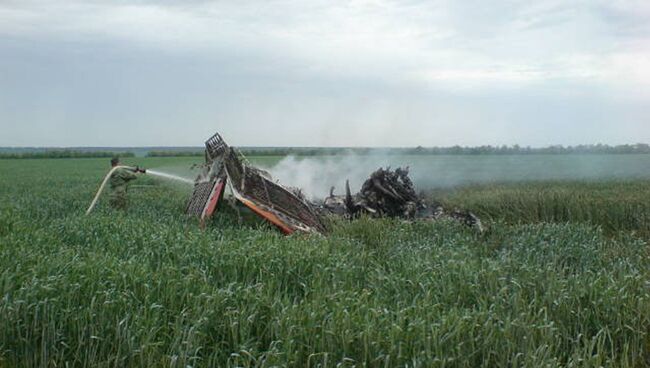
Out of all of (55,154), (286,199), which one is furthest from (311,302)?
(55,154)

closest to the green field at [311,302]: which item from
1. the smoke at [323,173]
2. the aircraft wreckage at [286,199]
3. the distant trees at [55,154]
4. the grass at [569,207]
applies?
the aircraft wreckage at [286,199]

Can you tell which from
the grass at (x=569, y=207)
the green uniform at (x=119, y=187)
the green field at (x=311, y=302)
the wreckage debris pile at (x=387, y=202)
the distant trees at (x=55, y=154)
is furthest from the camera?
the distant trees at (x=55, y=154)

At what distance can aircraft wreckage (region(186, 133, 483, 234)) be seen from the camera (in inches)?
483

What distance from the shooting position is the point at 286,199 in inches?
534

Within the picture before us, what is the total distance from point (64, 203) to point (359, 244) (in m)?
9.99

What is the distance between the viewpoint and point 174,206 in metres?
15.7

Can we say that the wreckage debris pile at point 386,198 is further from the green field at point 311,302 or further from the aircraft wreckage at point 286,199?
the green field at point 311,302

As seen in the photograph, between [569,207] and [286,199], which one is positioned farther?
[569,207]

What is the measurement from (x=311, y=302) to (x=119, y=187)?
32.1 ft

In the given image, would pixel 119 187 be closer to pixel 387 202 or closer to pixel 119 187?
pixel 119 187

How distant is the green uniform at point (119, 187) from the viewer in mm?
14742

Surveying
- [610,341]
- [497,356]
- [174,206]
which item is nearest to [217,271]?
[497,356]

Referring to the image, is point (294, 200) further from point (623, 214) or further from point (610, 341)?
point (610, 341)

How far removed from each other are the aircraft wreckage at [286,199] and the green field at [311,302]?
6.51ft
